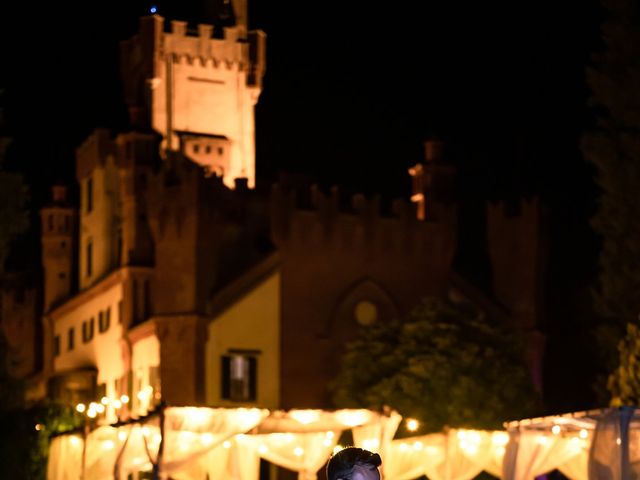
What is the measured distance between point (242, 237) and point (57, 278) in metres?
13.9

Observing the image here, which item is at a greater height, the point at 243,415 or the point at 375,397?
the point at 375,397

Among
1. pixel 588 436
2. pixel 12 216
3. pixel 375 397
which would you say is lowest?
pixel 588 436

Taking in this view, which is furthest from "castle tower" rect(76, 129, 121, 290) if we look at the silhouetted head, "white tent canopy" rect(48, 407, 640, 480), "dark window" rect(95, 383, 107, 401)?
the silhouetted head

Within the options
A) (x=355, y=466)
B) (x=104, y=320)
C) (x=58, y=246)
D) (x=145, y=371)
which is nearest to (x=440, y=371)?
(x=145, y=371)

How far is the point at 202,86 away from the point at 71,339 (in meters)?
9.76

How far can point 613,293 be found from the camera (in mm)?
31734

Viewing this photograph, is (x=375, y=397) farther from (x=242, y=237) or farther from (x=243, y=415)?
(x=243, y=415)

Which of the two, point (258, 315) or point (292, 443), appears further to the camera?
point (258, 315)

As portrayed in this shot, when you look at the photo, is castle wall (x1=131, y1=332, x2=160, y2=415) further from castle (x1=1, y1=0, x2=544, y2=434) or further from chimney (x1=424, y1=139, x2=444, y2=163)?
chimney (x1=424, y1=139, x2=444, y2=163)

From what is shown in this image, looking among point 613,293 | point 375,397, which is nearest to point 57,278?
point 375,397

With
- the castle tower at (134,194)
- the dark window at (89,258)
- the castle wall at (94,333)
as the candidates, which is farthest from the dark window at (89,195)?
the castle tower at (134,194)

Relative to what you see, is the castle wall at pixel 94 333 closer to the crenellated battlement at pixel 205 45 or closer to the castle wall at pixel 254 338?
the castle wall at pixel 254 338

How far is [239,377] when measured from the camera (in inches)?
1677

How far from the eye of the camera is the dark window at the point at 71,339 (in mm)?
53375
